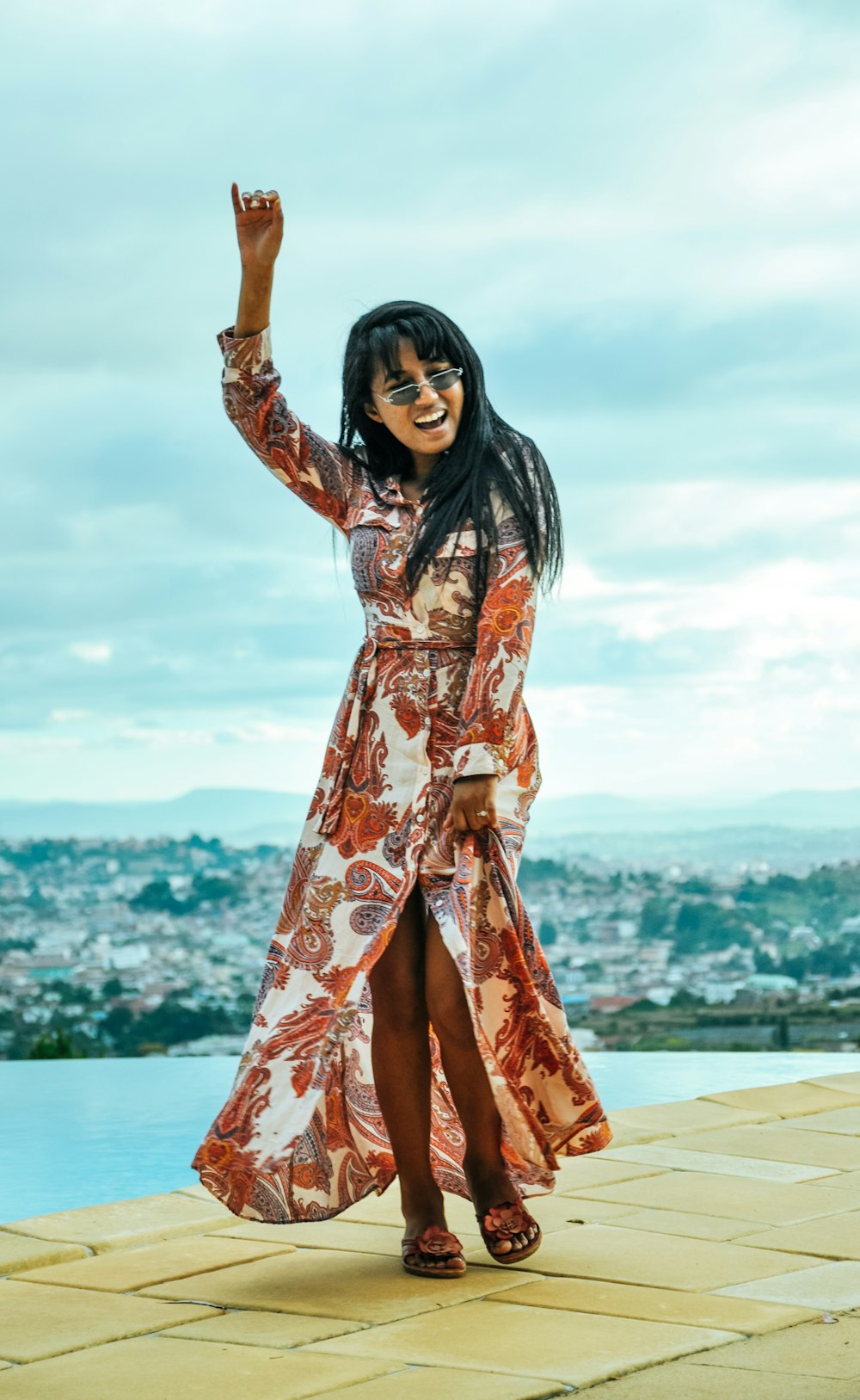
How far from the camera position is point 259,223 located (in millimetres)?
2619

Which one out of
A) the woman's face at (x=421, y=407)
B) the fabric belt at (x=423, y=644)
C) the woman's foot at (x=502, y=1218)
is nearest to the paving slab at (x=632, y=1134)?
the woman's foot at (x=502, y=1218)

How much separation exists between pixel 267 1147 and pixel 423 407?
1.21 metres

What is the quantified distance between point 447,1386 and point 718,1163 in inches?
67.2

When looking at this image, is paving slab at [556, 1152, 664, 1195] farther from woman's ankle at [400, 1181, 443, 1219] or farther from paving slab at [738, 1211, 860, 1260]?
woman's ankle at [400, 1181, 443, 1219]

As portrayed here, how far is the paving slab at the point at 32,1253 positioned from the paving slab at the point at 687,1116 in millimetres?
1551

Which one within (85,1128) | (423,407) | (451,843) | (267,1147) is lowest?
(85,1128)

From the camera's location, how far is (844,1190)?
10.6 ft

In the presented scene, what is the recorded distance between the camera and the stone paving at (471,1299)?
6.54 ft

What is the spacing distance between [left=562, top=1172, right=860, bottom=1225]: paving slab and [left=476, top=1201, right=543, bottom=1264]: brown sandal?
0.58m

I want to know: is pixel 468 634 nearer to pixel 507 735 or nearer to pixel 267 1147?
pixel 507 735

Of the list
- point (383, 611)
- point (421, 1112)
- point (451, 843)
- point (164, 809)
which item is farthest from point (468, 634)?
point (164, 809)

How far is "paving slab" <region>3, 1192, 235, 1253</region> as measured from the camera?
9.41 ft

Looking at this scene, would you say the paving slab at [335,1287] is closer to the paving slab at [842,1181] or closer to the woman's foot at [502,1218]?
the woman's foot at [502,1218]

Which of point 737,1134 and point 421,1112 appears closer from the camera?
point 421,1112
